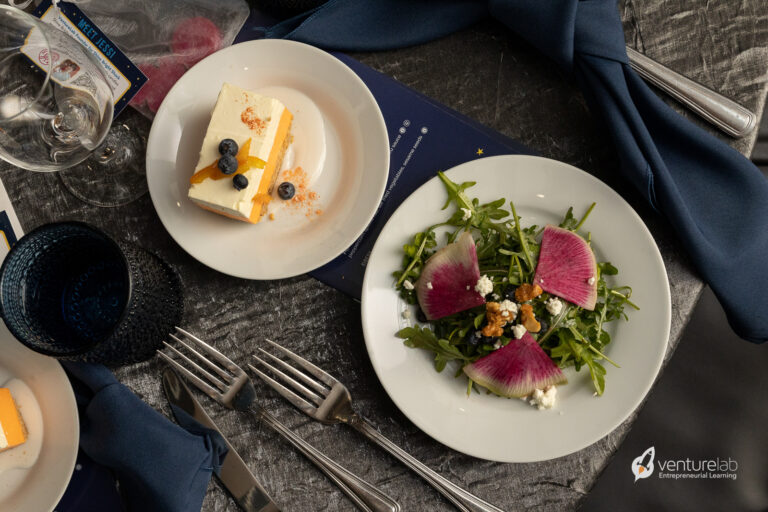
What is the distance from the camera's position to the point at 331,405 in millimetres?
1075

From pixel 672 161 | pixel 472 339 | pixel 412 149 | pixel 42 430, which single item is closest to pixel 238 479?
pixel 42 430

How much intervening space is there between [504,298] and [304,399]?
17.1 inches

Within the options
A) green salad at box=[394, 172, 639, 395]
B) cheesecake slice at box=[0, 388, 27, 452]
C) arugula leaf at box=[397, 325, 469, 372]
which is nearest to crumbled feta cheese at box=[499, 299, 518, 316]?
green salad at box=[394, 172, 639, 395]

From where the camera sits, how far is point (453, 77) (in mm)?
1150

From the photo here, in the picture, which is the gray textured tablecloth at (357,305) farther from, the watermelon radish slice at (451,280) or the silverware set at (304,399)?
the watermelon radish slice at (451,280)

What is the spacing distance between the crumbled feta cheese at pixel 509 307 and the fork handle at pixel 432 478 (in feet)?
1.13

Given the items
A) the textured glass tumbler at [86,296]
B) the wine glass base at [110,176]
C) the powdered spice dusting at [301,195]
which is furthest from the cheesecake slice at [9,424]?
the powdered spice dusting at [301,195]

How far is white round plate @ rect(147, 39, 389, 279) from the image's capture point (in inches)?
41.4

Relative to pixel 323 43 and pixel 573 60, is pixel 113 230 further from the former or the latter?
pixel 573 60

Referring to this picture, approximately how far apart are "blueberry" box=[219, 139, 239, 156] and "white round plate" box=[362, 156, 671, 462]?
1.05ft

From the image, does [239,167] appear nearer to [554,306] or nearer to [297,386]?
[297,386]

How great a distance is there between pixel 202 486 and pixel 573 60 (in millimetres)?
1094

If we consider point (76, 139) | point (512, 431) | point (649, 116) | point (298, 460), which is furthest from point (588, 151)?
point (76, 139)

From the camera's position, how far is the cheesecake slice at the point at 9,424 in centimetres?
98
